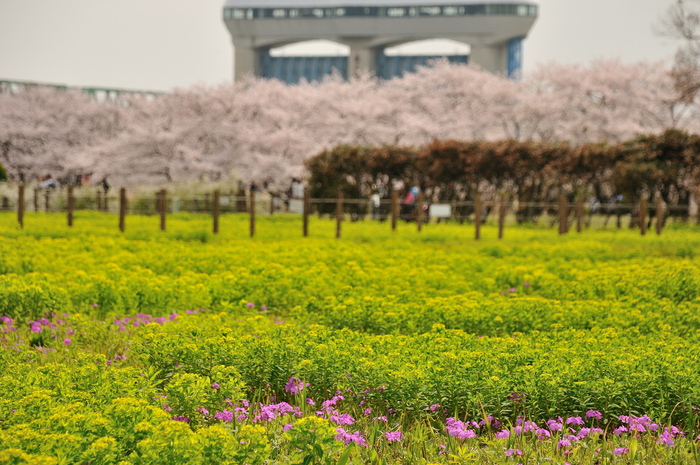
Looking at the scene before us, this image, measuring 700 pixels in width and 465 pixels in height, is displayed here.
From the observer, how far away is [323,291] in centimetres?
978

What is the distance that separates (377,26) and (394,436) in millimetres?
86200

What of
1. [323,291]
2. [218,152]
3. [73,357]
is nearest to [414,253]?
[323,291]

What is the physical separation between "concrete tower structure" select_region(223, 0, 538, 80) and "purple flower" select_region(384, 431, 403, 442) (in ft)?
261

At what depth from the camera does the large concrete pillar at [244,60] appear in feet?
310

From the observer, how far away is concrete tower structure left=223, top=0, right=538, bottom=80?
85000 mm

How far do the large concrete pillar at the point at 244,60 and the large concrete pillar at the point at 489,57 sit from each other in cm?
2538

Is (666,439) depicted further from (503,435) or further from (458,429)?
(458,429)

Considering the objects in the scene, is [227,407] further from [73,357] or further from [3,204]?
[3,204]

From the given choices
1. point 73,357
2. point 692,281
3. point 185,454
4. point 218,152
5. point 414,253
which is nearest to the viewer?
point 185,454

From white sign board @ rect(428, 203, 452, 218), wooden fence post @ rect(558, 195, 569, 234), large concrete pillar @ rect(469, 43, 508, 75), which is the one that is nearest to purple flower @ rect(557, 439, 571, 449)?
wooden fence post @ rect(558, 195, 569, 234)

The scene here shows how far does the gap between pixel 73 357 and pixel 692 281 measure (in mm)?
7895

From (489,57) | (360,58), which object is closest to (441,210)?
(489,57)

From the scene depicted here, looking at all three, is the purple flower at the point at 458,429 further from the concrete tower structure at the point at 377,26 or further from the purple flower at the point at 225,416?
the concrete tower structure at the point at 377,26

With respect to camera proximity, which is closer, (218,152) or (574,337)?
(574,337)
